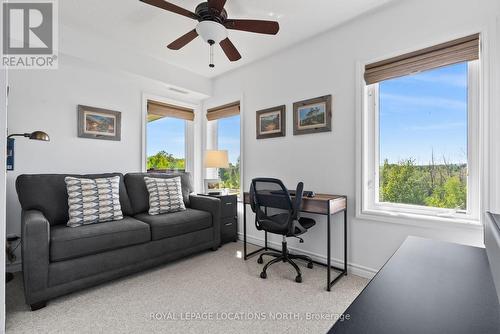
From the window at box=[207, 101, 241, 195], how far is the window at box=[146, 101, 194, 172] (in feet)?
1.38

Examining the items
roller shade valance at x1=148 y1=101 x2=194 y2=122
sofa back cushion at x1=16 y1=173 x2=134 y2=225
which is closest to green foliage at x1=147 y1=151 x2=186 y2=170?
roller shade valance at x1=148 y1=101 x2=194 y2=122

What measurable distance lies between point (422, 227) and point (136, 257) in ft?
8.48

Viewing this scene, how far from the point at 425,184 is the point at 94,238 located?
2955 millimetres

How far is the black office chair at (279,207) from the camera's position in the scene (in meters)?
2.28

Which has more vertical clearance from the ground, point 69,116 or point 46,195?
point 69,116

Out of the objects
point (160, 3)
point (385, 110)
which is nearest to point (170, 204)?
point (160, 3)

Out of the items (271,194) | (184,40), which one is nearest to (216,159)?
(271,194)

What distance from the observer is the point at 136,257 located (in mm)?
2348

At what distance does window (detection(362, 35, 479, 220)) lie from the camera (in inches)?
77.8

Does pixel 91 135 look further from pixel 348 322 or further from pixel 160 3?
pixel 348 322

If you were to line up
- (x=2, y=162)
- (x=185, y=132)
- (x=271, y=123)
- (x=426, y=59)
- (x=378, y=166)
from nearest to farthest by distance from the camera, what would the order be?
(x=2, y=162)
(x=426, y=59)
(x=378, y=166)
(x=271, y=123)
(x=185, y=132)

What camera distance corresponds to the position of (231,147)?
399cm

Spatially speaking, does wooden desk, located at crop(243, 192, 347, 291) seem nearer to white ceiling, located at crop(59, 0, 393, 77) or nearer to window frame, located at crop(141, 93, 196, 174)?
white ceiling, located at crop(59, 0, 393, 77)

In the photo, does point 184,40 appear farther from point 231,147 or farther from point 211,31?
point 231,147
